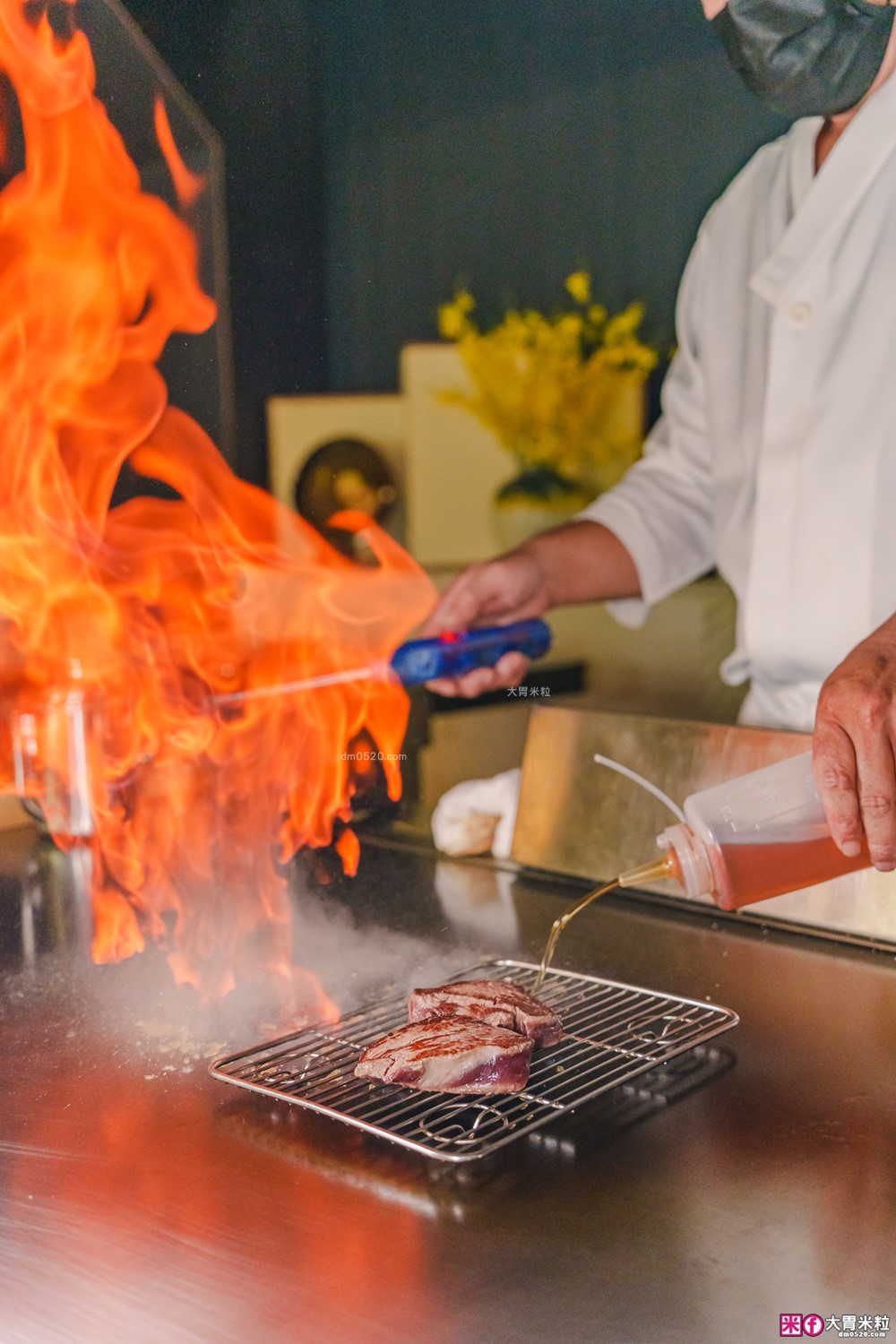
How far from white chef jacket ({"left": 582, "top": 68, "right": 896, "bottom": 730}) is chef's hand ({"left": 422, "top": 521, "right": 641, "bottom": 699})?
0.56 ft

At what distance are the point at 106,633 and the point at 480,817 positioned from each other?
2.40 feet

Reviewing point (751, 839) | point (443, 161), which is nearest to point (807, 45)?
point (751, 839)

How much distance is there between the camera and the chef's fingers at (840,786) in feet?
3.63

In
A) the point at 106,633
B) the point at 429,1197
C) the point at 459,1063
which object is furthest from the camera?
the point at 106,633

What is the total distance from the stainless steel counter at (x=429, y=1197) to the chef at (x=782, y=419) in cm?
38

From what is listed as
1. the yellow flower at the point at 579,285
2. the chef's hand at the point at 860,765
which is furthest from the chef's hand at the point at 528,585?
the yellow flower at the point at 579,285

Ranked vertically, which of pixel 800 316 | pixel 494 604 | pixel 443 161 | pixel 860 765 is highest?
pixel 443 161

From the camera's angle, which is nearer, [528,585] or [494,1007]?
[494,1007]

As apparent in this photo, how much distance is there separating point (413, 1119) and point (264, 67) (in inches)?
105

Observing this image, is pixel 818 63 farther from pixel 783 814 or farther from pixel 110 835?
pixel 110 835

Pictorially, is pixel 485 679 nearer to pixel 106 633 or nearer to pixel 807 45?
pixel 106 633

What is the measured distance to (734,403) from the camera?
1948mm

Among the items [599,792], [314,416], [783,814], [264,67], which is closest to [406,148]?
[264,67]

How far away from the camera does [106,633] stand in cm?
213
